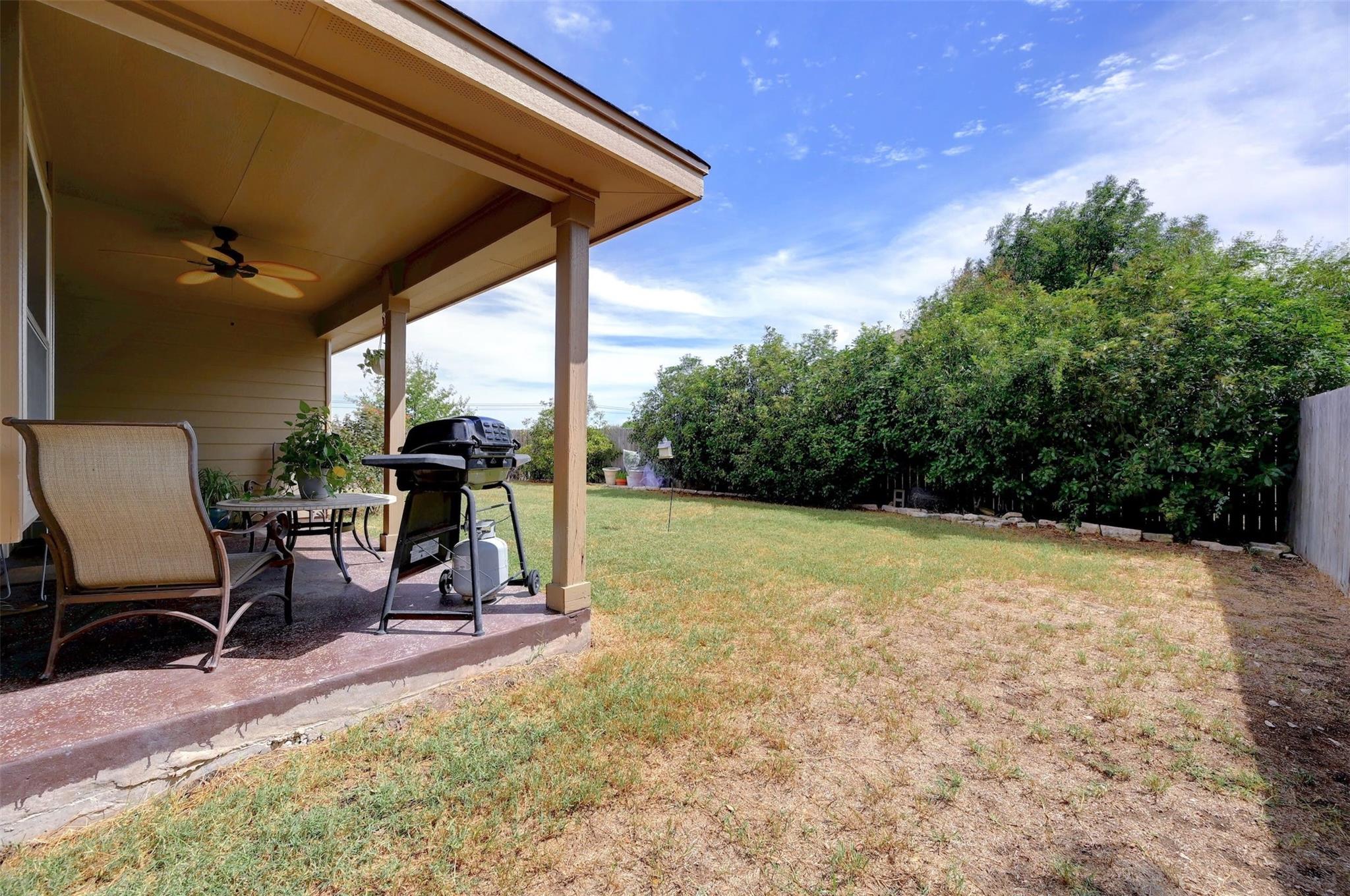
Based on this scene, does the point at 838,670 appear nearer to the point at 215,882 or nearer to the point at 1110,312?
the point at 215,882

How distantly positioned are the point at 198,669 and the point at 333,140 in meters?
2.47

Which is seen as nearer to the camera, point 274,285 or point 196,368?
point 274,285

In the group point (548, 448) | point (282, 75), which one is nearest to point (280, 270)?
point (282, 75)

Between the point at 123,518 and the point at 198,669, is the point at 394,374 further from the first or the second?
the point at 198,669

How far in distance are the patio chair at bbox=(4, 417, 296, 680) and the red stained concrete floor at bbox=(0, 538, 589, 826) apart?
7.0 inches

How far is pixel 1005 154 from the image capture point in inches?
411

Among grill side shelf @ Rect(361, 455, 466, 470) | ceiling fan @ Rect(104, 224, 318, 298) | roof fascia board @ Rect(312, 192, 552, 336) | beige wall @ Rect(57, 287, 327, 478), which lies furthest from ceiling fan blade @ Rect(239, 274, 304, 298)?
grill side shelf @ Rect(361, 455, 466, 470)

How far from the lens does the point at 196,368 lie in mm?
5414

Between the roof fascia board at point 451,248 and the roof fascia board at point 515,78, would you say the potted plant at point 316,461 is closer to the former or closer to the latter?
the roof fascia board at point 451,248

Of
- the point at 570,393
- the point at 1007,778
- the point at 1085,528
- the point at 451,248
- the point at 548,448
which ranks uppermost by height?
the point at 451,248

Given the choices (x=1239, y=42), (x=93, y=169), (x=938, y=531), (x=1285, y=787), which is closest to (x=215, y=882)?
(x=1285, y=787)

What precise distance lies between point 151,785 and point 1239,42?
37.7 ft

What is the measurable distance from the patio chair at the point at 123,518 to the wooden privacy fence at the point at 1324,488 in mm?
7205

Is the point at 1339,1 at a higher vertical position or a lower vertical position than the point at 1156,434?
higher
